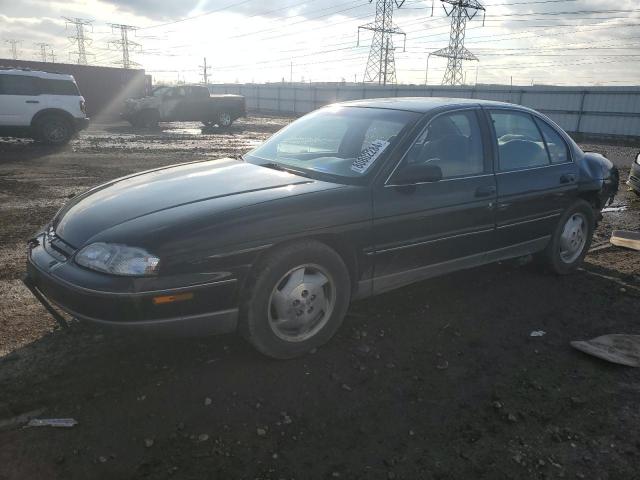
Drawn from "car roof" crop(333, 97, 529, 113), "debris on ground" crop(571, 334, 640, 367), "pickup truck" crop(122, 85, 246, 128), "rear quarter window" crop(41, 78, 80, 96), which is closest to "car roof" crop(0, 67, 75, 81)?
"rear quarter window" crop(41, 78, 80, 96)

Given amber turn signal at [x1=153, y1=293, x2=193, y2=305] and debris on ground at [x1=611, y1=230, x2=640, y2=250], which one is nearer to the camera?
amber turn signal at [x1=153, y1=293, x2=193, y2=305]

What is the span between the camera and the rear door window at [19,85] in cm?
1310

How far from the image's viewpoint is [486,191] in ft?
12.8

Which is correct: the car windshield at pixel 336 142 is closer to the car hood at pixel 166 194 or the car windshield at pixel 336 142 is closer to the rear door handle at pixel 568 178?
the car hood at pixel 166 194

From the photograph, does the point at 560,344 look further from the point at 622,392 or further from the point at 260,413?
the point at 260,413

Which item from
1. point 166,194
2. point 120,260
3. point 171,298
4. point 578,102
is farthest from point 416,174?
point 578,102

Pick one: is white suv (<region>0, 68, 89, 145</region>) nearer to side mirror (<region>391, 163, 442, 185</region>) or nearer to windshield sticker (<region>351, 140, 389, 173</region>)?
windshield sticker (<region>351, 140, 389, 173</region>)

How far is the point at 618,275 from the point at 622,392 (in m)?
2.31

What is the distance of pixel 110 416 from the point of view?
2572 mm

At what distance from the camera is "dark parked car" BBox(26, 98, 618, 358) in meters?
2.68

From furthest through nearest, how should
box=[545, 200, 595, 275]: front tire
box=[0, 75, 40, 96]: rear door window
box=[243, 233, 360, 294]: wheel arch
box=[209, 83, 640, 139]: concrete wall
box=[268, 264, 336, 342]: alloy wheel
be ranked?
box=[209, 83, 640, 139]: concrete wall → box=[0, 75, 40, 96]: rear door window → box=[545, 200, 595, 275]: front tire → box=[268, 264, 336, 342]: alloy wheel → box=[243, 233, 360, 294]: wheel arch

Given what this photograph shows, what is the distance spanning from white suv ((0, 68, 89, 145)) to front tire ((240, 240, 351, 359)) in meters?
13.2

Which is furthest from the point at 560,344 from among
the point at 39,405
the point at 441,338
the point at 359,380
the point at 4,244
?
the point at 4,244

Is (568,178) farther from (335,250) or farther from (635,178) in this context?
(635,178)
